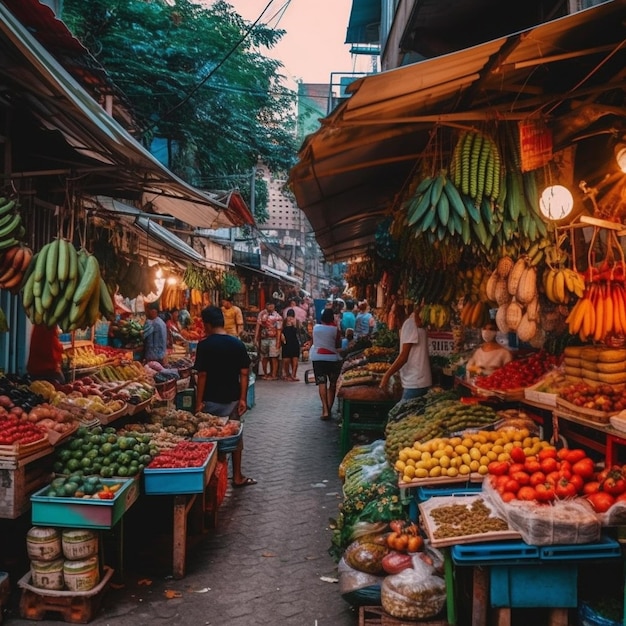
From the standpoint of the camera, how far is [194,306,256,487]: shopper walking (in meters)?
7.01

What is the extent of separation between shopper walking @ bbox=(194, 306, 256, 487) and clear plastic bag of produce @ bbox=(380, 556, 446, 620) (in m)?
3.49

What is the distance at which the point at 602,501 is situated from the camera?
358 centimetres

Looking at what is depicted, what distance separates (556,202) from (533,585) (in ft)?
8.69

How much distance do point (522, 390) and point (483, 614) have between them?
2.44m

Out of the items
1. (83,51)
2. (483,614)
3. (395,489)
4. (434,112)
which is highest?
(83,51)

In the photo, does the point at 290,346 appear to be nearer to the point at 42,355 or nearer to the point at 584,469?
the point at 42,355

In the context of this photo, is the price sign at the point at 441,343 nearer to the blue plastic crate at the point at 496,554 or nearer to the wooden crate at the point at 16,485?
the blue plastic crate at the point at 496,554

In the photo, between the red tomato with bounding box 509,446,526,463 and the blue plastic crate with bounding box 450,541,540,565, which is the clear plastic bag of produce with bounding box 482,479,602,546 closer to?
the blue plastic crate with bounding box 450,541,540,565

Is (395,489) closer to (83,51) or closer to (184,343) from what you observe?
(83,51)

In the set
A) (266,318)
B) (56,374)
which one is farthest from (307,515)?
(266,318)

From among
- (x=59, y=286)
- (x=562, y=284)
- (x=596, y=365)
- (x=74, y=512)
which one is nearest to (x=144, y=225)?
(x=59, y=286)

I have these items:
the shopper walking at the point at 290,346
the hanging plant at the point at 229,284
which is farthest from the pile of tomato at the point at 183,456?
the hanging plant at the point at 229,284

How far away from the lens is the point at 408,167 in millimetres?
6617

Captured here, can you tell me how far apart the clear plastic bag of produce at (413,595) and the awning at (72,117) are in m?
3.65
